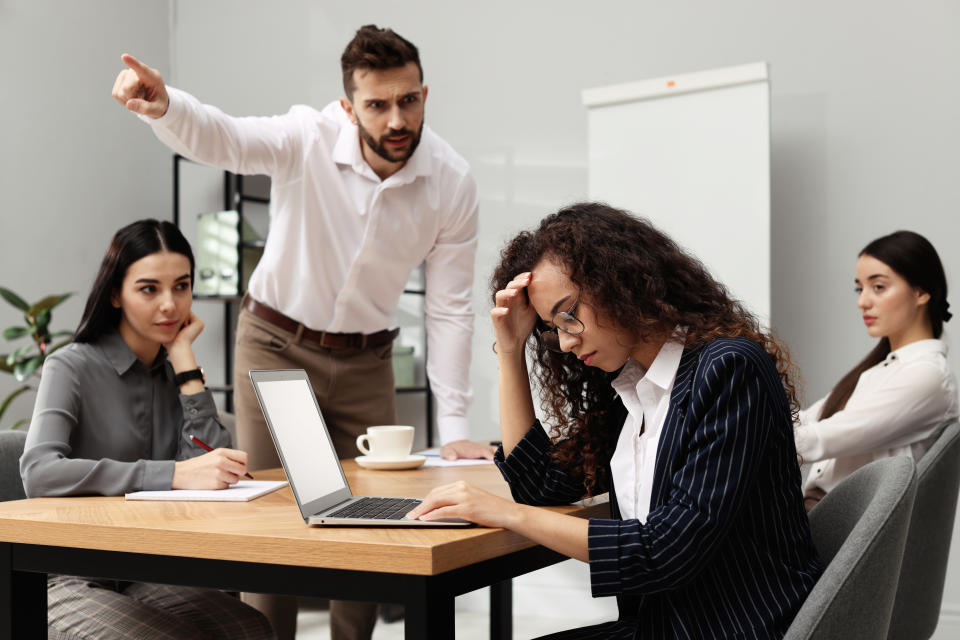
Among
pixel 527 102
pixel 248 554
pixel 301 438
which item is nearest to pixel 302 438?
pixel 301 438

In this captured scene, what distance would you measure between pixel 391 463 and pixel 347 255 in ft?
2.44

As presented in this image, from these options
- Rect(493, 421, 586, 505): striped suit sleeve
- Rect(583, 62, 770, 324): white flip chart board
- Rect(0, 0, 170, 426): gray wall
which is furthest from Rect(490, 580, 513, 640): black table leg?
Rect(0, 0, 170, 426): gray wall

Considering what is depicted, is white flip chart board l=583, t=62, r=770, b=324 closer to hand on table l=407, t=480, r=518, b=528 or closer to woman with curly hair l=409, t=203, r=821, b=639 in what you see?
woman with curly hair l=409, t=203, r=821, b=639

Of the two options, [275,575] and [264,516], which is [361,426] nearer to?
[264,516]

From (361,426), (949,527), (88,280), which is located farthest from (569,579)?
(88,280)

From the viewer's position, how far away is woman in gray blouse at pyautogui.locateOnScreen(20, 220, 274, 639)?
60.6 inches

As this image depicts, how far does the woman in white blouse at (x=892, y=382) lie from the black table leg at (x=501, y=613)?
0.75 meters

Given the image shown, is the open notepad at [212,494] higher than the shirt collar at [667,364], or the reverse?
the shirt collar at [667,364]

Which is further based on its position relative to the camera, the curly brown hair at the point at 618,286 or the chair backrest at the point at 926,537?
the chair backrest at the point at 926,537

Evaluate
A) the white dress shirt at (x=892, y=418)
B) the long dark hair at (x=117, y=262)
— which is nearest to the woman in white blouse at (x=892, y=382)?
the white dress shirt at (x=892, y=418)

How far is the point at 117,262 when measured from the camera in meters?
1.91

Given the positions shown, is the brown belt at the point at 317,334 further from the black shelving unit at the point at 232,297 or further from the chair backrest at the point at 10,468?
the black shelving unit at the point at 232,297

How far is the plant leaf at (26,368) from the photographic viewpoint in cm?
349

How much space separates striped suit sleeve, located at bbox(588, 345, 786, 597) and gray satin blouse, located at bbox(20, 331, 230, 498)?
81 cm
